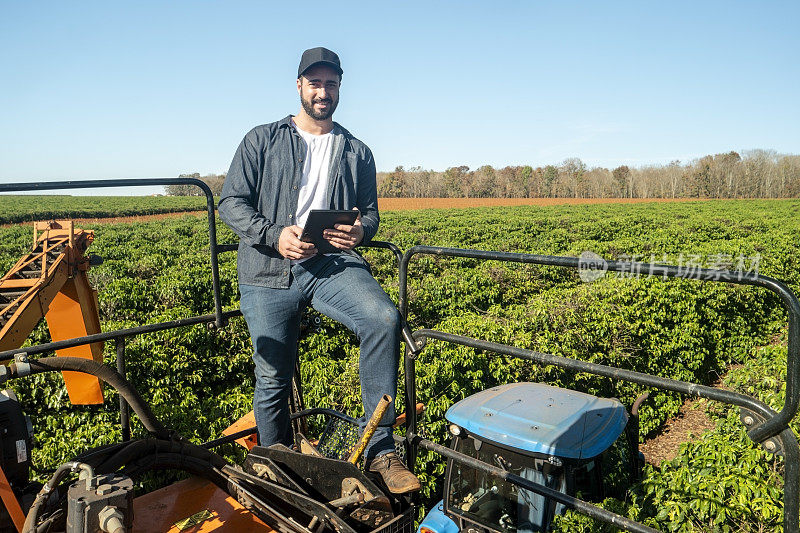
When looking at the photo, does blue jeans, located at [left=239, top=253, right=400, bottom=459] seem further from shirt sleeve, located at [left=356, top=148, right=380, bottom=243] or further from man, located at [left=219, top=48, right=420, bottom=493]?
shirt sleeve, located at [left=356, top=148, right=380, bottom=243]

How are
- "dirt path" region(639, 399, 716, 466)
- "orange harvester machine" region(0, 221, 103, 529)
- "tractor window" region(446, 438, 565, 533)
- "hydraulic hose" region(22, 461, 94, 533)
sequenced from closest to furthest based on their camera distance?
"hydraulic hose" region(22, 461, 94, 533) → "tractor window" region(446, 438, 565, 533) → "orange harvester machine" region(0, 221, 103, 529) → "dirt path" region(639, 399, 716, 466)

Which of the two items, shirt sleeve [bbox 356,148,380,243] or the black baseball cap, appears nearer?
the black baseball cap

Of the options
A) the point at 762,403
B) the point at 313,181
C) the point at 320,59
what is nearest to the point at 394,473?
the point at 762,403

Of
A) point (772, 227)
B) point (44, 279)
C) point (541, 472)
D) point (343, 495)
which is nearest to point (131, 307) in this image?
point (44, 279)

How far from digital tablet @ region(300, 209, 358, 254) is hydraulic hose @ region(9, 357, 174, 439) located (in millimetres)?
896

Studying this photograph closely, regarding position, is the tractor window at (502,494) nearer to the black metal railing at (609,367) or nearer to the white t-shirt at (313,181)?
the black metal railing at (609,367)

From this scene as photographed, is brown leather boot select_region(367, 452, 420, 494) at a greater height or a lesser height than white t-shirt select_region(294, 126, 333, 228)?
lesser

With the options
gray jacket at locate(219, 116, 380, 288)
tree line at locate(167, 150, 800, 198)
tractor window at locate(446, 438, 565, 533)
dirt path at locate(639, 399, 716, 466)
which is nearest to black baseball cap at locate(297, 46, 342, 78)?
gray jacket at locate(219, 116, 380, 288)

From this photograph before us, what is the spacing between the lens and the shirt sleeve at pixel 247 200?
2.58 meters

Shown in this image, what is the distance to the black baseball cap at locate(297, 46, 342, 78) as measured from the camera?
2.73 metres

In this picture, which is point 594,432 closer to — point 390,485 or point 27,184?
point 390,485

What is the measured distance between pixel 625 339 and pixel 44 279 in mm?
6976

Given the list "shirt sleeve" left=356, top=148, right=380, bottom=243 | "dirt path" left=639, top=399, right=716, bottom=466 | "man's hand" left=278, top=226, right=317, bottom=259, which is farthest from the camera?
"dirt path" left=639, top=399, right=716, bottom=466

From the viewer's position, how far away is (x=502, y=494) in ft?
12.6
